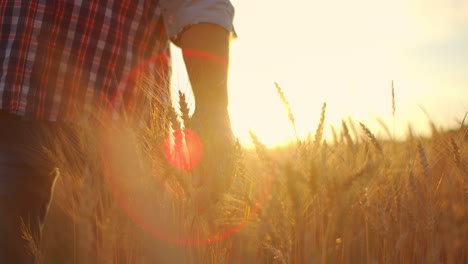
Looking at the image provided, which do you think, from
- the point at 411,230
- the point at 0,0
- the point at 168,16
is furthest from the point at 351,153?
the point at 0,0

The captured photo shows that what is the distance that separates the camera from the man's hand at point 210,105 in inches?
30.2

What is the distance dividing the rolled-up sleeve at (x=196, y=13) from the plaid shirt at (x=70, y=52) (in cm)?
14

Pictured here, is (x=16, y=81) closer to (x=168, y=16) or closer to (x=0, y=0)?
(x=0, y=0)

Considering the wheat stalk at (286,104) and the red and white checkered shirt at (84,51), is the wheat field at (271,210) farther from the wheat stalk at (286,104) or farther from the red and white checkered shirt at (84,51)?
the red and white checkered shirt at (84,51)

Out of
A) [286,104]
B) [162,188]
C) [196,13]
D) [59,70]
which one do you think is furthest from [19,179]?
[286,104]

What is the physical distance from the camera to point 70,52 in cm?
123

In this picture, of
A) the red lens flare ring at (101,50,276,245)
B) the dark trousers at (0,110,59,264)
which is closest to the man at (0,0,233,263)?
the dark trousers at (0,110,59,264)

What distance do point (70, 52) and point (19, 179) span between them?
15.9 inches

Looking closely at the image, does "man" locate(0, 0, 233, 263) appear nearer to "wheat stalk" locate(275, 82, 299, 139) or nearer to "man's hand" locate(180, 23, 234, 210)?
"man's hand" locate(180, 23, 234, 210)

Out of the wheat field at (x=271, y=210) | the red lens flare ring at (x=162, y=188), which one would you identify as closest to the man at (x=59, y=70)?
the wheat field at (x=271, y=210)

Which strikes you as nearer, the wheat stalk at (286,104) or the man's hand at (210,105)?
the man's hand at (210,105)

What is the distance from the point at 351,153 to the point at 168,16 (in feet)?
2.28

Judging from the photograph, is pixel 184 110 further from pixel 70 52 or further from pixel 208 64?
pixel 70 52

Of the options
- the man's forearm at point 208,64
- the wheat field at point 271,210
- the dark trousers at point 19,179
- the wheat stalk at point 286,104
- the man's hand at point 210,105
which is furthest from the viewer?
the dark trousers at point 19,179
